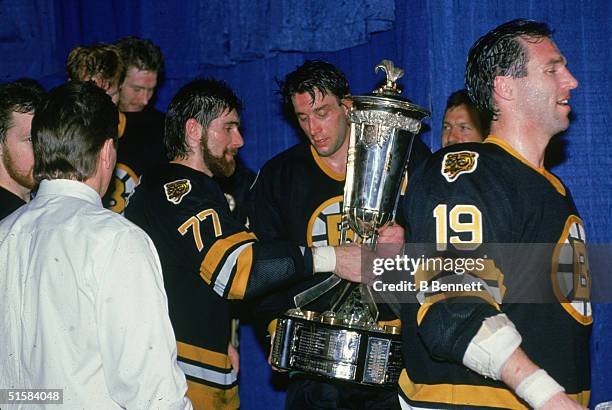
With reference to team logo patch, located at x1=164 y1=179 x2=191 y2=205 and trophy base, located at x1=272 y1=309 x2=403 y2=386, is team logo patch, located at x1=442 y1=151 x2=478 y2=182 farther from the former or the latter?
team logo patch, located at x1=164 y1=179 x2=191 y2=205

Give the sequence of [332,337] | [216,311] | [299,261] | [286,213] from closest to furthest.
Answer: [332,337] < [299,261] < [216,311] < [286,213]

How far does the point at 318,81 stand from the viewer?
3.74 metres

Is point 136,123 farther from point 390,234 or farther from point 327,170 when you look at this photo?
point 390,234

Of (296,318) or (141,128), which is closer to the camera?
(296,318)

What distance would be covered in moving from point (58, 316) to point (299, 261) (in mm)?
1182

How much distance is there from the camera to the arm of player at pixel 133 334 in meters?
2.11

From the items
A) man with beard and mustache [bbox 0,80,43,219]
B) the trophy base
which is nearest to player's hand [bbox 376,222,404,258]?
the trophy base

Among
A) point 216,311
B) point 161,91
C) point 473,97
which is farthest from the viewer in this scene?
point 161,91

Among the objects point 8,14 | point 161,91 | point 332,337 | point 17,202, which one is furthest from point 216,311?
point 8,14

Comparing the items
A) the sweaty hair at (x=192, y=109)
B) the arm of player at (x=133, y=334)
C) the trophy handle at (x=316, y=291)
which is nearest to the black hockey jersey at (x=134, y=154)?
the sweaty hair at (x=192, y=109)

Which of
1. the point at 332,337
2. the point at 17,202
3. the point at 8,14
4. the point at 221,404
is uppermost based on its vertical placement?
the point at 8,14

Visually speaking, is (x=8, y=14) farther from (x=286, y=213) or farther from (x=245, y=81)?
(x=286, y=213)

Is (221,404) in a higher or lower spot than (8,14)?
lower

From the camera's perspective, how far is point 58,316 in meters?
2.17
